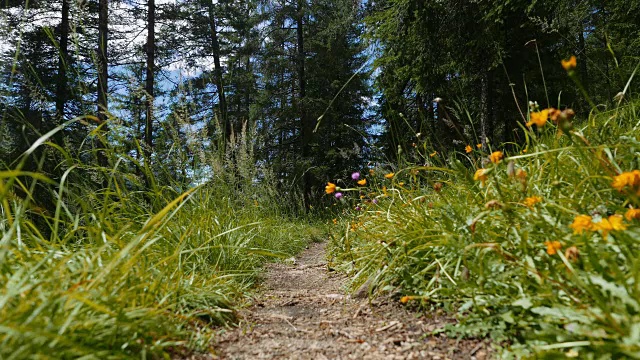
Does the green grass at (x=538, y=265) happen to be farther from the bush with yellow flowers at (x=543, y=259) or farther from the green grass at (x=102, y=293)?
the green grass at (x=102, y=293)

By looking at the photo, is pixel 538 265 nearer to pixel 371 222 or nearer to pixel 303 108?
pixel 371 222

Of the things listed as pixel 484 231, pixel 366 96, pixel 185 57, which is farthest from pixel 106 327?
pixel 185 57

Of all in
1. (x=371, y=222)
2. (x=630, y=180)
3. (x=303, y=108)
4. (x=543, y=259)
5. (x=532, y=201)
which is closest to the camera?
(x=630, y=180)

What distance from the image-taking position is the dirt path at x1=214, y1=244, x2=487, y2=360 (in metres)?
1.04

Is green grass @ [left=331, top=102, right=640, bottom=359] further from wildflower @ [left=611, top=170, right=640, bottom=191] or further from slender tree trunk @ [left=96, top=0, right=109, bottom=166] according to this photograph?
slender tree trunk @ [left=96, top=0, right=109, bottom=166]

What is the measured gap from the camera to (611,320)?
0.70m

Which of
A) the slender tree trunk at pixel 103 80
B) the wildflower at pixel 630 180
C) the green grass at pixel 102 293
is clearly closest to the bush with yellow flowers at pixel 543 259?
the wildflower at pixel 630 180

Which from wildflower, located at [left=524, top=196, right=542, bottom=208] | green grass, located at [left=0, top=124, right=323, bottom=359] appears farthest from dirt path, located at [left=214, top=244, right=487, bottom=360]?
wildflower, located at [left=524, top=196, right=542, bottom=208]

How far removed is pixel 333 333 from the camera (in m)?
1.25

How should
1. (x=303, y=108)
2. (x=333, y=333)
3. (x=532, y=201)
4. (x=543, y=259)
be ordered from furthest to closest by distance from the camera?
(x=303, y=108), (x=333, y=333), (x=532, y=201), (x=543, y=259)

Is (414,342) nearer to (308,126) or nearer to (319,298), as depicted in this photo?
(319,298)

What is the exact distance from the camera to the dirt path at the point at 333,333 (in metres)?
1.04

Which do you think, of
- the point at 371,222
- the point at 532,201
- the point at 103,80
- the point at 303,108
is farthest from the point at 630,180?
the point at 303,108

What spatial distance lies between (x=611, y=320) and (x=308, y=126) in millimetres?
10531
